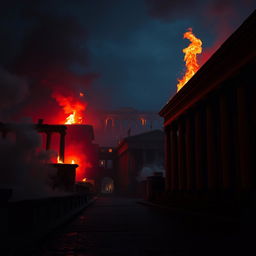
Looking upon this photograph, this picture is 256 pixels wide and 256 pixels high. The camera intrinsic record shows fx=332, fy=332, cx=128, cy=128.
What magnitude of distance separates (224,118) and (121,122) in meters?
112

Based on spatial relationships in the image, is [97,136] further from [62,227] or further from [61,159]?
[62,227]

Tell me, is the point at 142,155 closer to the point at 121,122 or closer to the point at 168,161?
the point at 168,161

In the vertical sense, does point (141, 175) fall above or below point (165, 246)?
above

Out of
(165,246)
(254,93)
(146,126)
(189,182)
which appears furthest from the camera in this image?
(146,126)

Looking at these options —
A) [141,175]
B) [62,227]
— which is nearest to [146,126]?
[141,175]

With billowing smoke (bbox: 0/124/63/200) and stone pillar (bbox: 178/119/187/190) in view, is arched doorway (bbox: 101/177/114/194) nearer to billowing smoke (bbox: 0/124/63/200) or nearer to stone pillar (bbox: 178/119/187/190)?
stone pillar (bbox: 178/119/187/190)

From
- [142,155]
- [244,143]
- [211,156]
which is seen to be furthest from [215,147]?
[142,155]

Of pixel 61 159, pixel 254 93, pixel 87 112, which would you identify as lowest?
pixel 61 159

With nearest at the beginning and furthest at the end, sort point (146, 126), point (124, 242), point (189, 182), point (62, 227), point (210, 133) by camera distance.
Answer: point (124, 242)
point (62, 227)
point (210, 133)
point (189, 182)
point (146, 126)

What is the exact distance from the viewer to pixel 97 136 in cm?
11981

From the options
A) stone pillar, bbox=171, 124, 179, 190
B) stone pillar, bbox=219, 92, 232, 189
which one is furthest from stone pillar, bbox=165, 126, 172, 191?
stone pillar, bbox=219, 92, 232, 189

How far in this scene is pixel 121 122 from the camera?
128500 millimetres

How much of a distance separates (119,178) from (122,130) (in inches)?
1780

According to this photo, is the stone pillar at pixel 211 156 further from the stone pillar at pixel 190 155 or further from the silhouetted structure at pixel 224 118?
the stone pillar at pixel 190 155
